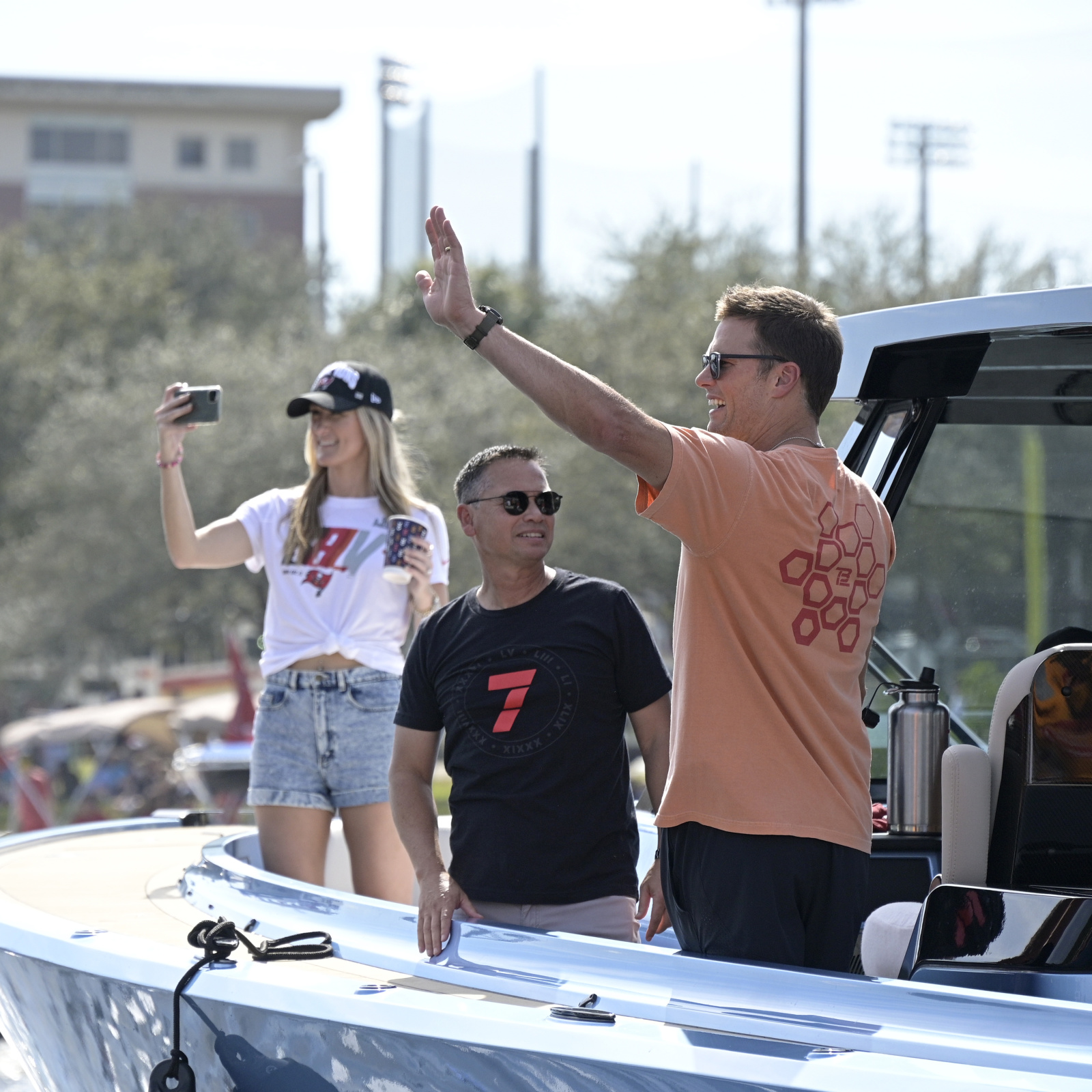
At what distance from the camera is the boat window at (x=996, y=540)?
3656mm

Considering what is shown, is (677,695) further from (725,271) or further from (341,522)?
(725,271)

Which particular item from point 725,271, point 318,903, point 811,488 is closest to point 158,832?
point 318,903

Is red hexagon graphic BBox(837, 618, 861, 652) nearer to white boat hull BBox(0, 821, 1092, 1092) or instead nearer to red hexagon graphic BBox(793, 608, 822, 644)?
red hexagon graphic BBox(793, 608, 822, 644)

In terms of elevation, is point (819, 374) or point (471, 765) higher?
point (819, 374)

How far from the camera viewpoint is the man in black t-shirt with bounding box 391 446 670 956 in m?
2.88

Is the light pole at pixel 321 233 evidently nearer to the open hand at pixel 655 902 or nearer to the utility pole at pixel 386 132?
the utility pole at pixel 386 132

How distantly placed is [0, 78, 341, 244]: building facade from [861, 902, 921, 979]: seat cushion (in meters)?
55.6

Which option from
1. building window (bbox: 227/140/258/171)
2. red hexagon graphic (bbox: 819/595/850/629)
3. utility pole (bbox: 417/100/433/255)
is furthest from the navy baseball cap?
building window (bbox: 227/140/258/171)

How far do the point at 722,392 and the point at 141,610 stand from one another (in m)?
26.3

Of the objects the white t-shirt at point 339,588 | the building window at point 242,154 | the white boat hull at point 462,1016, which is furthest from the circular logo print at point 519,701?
the building window at point 242,154

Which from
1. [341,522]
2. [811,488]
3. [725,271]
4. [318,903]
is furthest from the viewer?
[725,271]

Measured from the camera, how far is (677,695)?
90.0 inches

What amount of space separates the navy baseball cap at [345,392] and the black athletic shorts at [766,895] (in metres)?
2.04

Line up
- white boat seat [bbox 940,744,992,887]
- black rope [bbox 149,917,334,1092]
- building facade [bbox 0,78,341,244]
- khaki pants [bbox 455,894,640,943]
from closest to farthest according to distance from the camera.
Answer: black rope [bbox 149,917,334,1092]
white boat seat [bbox 940,744,992,887]
khaki pants [bbox 455,894,640,943]
building facade [bbox 0,78,341,244]
